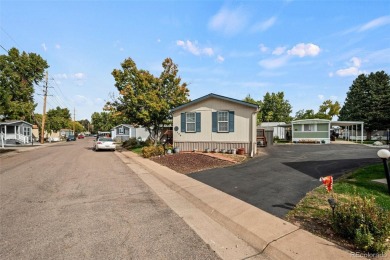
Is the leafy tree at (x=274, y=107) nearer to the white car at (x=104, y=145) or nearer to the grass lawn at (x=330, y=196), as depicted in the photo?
the white car at (x=104, y=145)

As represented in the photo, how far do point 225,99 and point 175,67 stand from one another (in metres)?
7.93

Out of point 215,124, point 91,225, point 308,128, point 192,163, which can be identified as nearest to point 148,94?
point 215,124

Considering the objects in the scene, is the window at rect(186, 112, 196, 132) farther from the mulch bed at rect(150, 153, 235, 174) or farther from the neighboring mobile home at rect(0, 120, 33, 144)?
the neighboring mobile home at rect(0, 120, 33, 144)

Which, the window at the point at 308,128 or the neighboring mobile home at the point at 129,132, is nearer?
the window at the point at 308,128

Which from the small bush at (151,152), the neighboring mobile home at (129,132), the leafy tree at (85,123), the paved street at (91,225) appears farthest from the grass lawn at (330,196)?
the leafy tree at (85,123)

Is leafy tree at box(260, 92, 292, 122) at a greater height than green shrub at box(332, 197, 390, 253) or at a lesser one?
greater

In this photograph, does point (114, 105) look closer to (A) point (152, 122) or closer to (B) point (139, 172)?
(A) point (152, 122)

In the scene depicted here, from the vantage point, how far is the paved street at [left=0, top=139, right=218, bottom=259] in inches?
148

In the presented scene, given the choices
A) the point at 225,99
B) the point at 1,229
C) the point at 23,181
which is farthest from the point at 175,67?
the point at 1,229

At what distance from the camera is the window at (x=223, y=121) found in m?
17.0

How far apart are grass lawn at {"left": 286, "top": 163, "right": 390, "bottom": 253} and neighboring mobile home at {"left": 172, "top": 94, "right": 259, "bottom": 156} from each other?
8211 mm

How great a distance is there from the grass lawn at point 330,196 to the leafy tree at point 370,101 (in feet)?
117

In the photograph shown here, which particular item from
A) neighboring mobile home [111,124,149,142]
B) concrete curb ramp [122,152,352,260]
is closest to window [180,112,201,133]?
concrete curb ramp [122,152,352,260]

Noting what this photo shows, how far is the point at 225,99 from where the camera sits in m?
16.9
